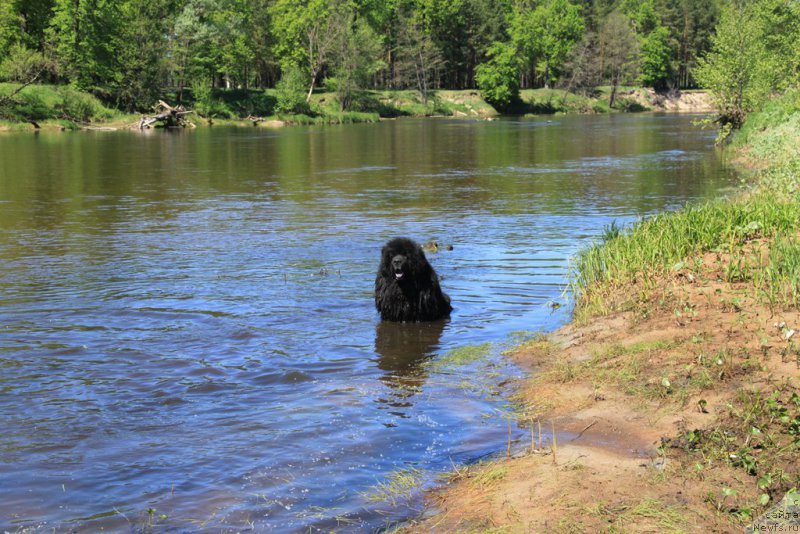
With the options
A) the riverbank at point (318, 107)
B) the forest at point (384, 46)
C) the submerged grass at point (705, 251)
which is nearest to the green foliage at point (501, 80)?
the forest at point (384, 46)

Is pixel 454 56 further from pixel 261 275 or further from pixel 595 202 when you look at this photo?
pixel 261 275

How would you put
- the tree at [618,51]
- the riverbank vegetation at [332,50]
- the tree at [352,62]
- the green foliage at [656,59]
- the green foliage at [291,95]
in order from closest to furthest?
1. the riverbank vegetation at [332,50]
2. the green foliage at [291,95]
3. the tree at [352,62]
4. the tree at [618,51]
5. the green foliage at [656,59]

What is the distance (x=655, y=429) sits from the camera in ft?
20.6

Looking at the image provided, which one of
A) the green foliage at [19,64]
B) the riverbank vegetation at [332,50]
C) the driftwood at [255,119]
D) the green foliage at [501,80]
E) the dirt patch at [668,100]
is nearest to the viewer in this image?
the green foliage at [19,64]

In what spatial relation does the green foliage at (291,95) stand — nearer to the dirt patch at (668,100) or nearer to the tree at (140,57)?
the tree at (140,57)

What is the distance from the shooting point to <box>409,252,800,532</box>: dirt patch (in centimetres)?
500

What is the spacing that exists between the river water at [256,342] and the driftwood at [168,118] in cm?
4449

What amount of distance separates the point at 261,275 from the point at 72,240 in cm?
607

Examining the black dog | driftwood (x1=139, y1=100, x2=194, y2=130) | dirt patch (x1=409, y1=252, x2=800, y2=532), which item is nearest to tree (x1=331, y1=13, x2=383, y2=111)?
driftwood (x1=139, y1=100, x2=194, y2=130)

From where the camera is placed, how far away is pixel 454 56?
12606cm

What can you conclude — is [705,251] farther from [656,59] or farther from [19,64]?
[656,59]

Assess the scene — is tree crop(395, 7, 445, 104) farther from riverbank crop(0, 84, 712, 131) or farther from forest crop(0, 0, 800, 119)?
riverbank crop(0, 84, 712, 131)

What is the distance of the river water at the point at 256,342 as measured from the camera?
612 centimetres

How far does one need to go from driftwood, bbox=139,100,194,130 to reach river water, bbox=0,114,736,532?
44.5m
